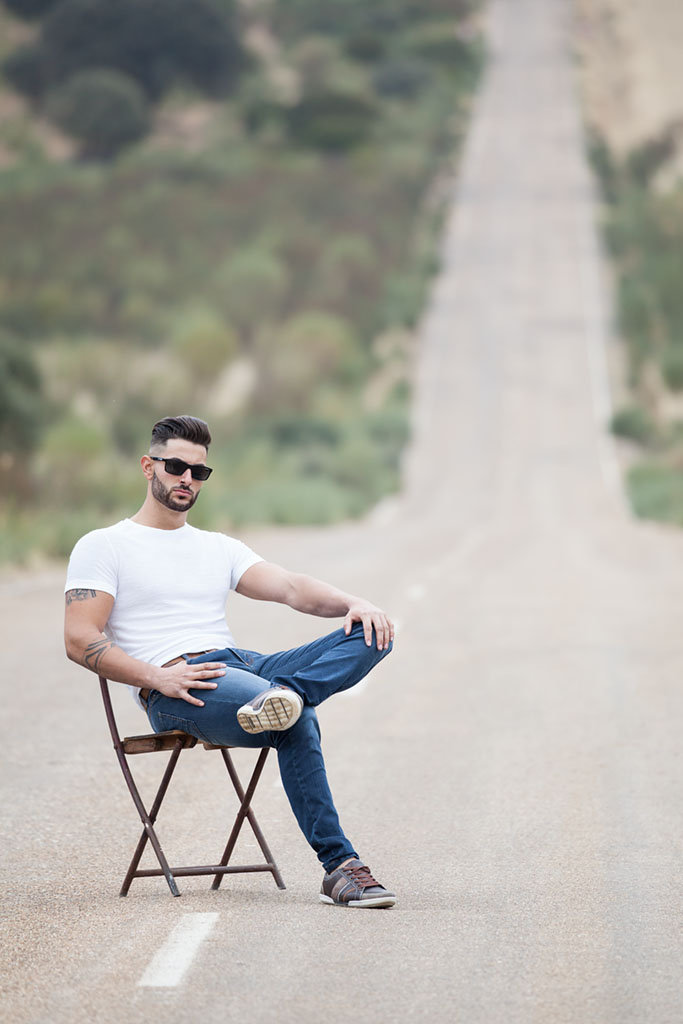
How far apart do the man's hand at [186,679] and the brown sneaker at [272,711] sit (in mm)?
239

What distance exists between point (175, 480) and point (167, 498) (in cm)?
8

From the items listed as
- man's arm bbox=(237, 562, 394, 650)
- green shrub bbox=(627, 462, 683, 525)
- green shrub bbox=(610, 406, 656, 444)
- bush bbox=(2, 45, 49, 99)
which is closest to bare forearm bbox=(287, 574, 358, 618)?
man's arm bbox=(237, 562, 394, 650)

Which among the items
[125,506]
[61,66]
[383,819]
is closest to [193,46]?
[61,66]

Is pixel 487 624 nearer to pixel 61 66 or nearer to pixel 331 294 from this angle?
pixel 331 294

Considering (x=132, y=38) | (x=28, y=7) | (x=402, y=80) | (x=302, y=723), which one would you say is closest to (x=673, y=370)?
(x=302, y=723)

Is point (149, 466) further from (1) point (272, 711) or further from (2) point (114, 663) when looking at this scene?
(1) point (272, 711)

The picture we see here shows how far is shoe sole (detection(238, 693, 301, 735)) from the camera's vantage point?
17.1ft

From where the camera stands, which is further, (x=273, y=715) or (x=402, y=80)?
(x=402, y=80)

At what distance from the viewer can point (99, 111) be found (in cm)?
9831

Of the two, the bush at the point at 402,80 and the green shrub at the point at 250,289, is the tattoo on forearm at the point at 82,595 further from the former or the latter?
the bush at the point at 402,80

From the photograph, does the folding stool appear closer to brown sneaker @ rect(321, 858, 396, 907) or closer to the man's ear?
brown sneaker @ rect(321, 858, 396, 907)

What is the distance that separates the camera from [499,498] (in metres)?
41.6

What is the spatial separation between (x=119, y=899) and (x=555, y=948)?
5.39 ft

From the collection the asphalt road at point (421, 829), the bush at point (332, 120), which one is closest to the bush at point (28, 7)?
the bush at point (332, 120)
